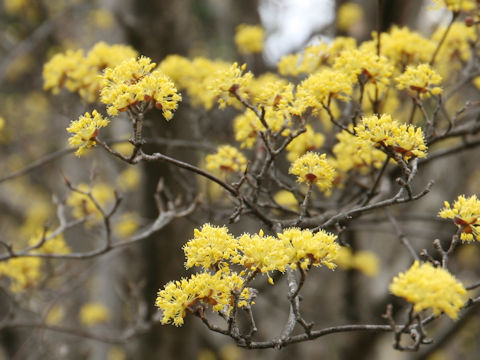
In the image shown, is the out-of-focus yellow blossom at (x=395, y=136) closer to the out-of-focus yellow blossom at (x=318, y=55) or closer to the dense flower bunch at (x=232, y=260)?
the dense flower bunch at (x=232, y=260)

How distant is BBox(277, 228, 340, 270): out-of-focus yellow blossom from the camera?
1825mm

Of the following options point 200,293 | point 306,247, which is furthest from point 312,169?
point 200,293

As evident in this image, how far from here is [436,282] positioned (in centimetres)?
161

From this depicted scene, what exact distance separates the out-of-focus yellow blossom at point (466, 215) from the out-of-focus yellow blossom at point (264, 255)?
2.47 feet

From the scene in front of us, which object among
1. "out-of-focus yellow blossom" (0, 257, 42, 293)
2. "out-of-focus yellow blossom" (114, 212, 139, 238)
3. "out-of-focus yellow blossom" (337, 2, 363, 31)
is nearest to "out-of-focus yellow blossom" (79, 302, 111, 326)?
"out-of-focus yellow blossom" (114, 212, 139, 238)

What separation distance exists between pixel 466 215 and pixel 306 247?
77 cm

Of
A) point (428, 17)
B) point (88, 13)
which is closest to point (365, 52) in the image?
point (428, 17)

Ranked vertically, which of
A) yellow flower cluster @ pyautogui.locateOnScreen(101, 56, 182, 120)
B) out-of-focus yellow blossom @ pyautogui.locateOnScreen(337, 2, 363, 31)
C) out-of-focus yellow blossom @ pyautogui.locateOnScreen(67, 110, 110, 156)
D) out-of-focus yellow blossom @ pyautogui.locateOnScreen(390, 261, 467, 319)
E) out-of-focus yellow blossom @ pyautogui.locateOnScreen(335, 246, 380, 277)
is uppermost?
out-of-focus yellow blossom @ pyautogui.locateOnScreen(337, 2, 363, 31)

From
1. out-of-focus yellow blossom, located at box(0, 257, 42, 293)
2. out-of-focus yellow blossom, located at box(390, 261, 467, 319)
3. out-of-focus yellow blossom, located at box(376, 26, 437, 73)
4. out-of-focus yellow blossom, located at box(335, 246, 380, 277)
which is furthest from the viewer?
out-of-focus yellow blossom, located at box(335, 246, 380, 277)

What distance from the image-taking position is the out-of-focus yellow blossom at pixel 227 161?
3.04m

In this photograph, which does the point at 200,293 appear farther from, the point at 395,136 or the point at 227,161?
the point at 227,161

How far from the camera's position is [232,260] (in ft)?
6.36

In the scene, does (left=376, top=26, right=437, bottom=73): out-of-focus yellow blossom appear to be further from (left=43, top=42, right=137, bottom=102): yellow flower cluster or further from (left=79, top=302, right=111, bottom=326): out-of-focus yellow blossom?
(left=79, top=302, right=111, bottom=326): out-of-focus yellow blossom

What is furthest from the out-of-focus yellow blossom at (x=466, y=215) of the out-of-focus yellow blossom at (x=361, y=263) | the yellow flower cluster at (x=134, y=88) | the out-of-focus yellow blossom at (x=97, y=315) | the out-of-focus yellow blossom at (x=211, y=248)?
the out-of-focus yellow blossom at (x=97, y=315)
